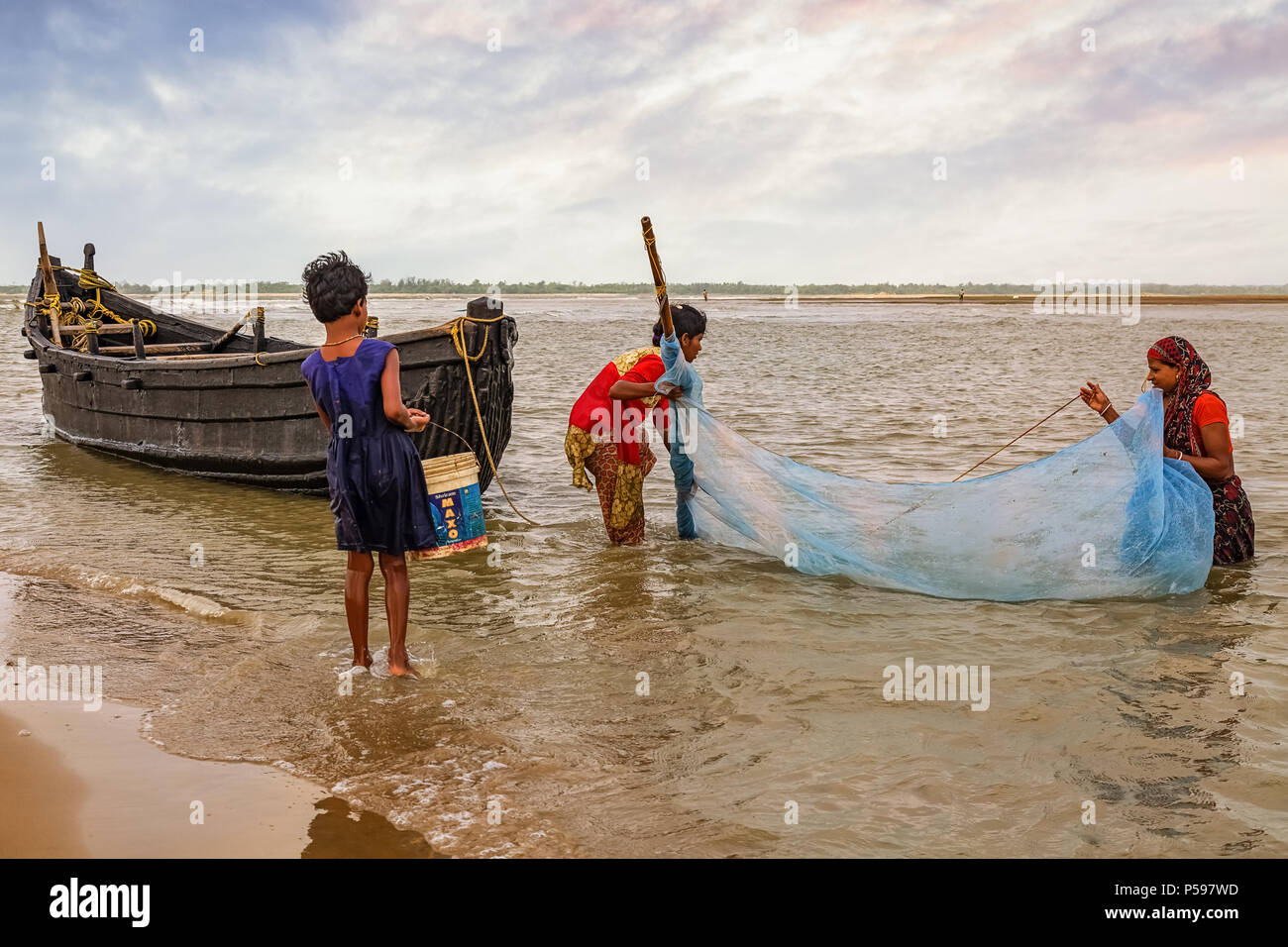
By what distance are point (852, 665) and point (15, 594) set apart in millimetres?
4520

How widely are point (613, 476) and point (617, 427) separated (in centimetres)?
34

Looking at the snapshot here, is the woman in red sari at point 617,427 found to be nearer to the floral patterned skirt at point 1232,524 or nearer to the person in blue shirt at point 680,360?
the person in blue shirt at point 680,360

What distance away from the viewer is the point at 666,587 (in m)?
5.75

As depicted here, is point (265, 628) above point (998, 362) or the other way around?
the other way around

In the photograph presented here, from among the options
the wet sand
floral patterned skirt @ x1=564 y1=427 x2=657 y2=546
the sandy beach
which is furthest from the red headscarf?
the wet sand

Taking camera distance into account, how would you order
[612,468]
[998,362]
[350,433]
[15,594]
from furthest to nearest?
[998,362] → [612,468] → [15,594] → [350,433]

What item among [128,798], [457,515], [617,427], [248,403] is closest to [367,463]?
[457,515]

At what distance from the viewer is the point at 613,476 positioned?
6168 mm

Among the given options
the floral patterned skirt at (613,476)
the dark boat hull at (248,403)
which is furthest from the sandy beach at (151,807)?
the dark boat hull at (248,403)

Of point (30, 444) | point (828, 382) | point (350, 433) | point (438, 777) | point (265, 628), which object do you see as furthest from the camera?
point (828, 382)

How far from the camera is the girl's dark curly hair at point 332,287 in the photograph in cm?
388

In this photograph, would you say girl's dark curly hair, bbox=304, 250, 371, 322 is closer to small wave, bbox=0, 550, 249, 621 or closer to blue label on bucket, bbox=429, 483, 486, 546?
blue label on bucket, bbox=429, 483, 486, 546
